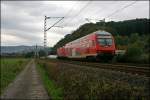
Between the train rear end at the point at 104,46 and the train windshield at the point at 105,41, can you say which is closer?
the train rear end at the point at 104,46

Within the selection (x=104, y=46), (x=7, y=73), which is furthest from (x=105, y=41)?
(x=7, y=73)

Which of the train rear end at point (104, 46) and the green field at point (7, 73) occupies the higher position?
the train rear end at point (104, 46)

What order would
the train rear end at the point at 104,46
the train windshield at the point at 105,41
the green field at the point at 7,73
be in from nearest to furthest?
the train rear end at the point at 104,46, the train windshield at the point at 105,41, the green field at the point at 7,73

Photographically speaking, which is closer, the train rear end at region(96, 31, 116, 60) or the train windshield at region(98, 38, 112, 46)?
the train rear end at region(96, 31, 116, 60)

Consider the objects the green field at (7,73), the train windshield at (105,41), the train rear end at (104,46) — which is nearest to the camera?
the train rear end at (104,46)

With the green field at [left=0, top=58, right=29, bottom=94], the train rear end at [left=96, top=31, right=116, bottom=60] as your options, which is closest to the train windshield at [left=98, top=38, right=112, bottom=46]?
the train rear end at [left=96, top=31, right=116, bottom=60]

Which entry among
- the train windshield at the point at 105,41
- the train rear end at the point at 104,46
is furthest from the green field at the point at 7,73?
the train windshield at the point at 105,41

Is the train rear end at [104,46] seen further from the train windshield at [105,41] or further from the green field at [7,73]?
the green field at [7,73]

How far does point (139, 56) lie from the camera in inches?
1588

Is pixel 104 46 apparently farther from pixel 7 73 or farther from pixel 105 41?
pixel 7 73

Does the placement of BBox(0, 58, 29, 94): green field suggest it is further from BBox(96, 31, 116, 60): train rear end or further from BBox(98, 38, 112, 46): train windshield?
BBox(98, 38, 112, 46): train windshield

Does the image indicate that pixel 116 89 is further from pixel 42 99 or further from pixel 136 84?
pixel 42 99

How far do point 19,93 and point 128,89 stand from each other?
20.4 meters

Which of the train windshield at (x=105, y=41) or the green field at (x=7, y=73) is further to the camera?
the green field at (x=7, y=73)
